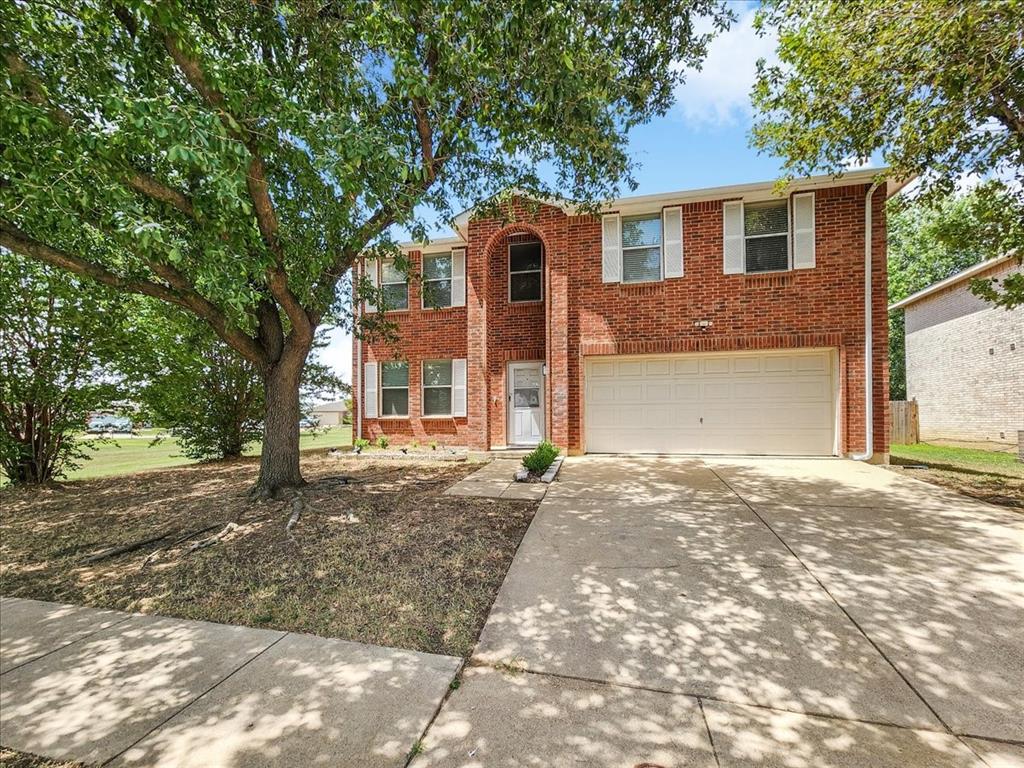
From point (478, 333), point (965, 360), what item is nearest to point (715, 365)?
point (478, 333)

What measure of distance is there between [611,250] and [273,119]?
7179 millimetres

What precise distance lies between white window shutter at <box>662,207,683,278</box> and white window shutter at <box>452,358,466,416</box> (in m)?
5.40

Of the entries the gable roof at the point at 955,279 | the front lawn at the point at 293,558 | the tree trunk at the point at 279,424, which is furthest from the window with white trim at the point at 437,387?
the gable roof at the point at 955,279

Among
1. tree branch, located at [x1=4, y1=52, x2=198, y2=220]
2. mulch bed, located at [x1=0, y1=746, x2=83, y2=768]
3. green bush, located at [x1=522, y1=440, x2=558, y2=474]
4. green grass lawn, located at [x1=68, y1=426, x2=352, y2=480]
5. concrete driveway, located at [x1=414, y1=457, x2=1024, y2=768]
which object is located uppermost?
tree branch, located at [x1=4, y1=52, x2=198, y2=220]

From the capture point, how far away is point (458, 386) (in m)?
11.1

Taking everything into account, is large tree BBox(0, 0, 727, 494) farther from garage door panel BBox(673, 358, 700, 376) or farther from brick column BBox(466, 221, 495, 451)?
garage door panel BBox(673, 358, 700, 376)

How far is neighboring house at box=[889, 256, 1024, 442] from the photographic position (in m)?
11.6

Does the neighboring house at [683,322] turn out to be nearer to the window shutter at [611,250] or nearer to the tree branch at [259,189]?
the window shutter at [611,250]

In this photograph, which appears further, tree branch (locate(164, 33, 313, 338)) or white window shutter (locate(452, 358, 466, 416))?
white window shutter (locate(452, 358, 466, 416))

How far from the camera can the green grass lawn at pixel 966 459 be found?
26.3ft

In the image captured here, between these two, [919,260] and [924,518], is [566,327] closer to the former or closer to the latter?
[924,518]

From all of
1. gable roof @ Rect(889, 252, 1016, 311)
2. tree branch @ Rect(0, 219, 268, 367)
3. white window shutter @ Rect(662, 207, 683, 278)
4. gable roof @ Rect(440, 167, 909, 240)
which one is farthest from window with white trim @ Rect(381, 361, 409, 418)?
gable roof @ Rect(889, 252, 1016, 311)

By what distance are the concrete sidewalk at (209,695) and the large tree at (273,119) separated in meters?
2.59

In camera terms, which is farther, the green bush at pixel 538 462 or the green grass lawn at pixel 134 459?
the green grass lawn at pixel 134 459
